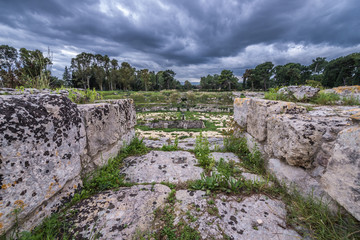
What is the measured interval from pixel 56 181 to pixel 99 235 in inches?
27.1

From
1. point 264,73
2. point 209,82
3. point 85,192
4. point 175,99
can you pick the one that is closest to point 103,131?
point 85,192

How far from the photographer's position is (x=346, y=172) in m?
1.09

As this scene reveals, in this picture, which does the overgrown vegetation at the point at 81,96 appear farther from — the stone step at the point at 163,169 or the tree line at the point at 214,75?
the tree line at the point at 214,75

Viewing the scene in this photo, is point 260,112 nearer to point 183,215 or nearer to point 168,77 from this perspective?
point 183,215

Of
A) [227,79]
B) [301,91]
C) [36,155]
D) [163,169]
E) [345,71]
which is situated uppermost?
[227,79]

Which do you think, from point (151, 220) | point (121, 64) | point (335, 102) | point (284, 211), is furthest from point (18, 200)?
point (121, 64)

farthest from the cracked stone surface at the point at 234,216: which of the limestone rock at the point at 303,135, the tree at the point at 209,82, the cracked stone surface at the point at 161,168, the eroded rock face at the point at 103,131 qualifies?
the tree at the point at 209,82

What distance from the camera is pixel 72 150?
1540 mm

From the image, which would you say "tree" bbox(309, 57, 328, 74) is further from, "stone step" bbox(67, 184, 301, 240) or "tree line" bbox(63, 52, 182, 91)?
"stone step" bbox(67, 184, 301, 240)

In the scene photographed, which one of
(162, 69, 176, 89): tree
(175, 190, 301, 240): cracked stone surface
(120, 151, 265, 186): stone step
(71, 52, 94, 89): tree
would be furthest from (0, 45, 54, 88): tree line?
(162, 69, 176, 89): tree

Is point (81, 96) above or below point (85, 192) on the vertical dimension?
above

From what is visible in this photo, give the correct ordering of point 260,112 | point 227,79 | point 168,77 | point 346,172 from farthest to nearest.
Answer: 1. point 168,77
2. point 227,79
3. point 260,112
4. point 346,172

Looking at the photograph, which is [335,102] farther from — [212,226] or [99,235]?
[99,235]

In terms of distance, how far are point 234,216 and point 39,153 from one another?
76.3 inches
